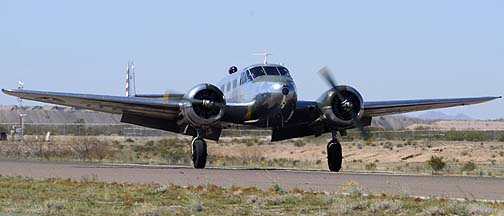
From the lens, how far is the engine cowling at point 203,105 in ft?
116

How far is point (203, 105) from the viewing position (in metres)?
35.5

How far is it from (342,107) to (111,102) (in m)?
8.04

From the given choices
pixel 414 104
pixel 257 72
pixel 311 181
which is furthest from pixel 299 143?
pixel 311 181

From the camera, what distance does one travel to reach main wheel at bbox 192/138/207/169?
36.6 metres

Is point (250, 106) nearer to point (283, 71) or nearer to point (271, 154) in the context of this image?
point (283, 71)

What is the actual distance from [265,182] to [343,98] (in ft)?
26.7

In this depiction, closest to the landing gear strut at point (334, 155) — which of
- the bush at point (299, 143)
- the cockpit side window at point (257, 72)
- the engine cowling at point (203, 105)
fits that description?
the cockpit side window at point (257, 72)

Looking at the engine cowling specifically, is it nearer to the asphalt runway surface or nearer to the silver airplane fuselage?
the silver airplane fuselage

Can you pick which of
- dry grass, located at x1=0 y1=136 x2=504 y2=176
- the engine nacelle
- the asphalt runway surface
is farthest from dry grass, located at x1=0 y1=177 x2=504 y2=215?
dry grass, located at x1=0 y1=136 x2=504 y2=176

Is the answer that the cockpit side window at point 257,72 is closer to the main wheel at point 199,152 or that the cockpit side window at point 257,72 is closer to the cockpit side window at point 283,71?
the cockpit side window at point 283,71

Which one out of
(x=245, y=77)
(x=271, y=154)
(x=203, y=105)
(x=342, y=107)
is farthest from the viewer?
(x=271, y=154)

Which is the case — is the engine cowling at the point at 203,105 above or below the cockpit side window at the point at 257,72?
below

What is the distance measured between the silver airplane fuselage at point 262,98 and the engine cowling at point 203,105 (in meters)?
0.75

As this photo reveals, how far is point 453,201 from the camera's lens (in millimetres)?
19750
